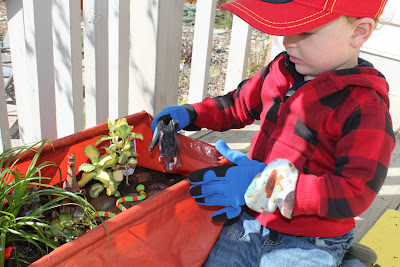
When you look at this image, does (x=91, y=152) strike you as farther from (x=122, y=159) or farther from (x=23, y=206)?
(x=23, y=206)

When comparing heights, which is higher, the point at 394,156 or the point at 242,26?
the point at 242,26

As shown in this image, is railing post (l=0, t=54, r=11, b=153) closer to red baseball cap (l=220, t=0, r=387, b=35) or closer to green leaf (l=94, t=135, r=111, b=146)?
green leaf (l=94, t=135, r=111, b=146)

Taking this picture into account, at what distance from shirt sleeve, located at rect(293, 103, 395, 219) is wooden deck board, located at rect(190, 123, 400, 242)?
28.4 inches

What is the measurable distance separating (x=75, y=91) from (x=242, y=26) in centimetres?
99

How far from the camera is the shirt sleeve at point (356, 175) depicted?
102cm

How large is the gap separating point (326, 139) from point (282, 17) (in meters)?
0.36

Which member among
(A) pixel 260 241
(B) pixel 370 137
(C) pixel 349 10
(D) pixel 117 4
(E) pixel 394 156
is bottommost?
(E) pixel 394 156

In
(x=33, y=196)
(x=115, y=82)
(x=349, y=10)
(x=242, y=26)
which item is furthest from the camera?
(x=242, y=26)

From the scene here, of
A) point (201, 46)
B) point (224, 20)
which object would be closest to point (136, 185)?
point (201, 46)

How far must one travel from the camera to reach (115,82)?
1782 mm

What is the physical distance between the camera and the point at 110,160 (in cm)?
131

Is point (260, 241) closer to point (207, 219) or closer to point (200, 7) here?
point (207, 219)

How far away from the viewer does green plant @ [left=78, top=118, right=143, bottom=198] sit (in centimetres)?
128

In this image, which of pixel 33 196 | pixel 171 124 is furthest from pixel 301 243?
pixel 33 196
